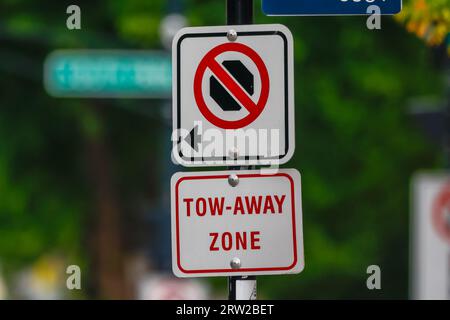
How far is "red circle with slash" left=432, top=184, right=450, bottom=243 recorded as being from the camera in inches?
431

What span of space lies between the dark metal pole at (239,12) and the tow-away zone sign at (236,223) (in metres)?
0.56

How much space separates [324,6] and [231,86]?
574 millimetres

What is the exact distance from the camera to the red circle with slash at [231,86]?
5.64 metres

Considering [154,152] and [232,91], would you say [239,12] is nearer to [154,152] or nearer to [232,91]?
[232,91]

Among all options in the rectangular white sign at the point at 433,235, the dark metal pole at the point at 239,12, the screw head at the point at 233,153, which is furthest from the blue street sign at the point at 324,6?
the rectangular white sign at the point at 433,235

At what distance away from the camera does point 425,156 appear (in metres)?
21.1

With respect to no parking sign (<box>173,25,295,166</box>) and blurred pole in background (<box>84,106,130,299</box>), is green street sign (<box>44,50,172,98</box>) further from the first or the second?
no parking sign (<box>173,25,295,166</box>)

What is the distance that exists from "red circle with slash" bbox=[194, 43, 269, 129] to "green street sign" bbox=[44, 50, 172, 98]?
849cm

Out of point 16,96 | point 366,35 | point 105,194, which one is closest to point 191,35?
point 366,35

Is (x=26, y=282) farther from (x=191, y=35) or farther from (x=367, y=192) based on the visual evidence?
(x=191, y=35)

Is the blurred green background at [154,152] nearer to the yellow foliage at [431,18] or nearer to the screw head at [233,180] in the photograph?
the yellow foliage at [431,18]

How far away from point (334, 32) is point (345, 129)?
149 centimetres

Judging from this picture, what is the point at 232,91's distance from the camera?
5.66m

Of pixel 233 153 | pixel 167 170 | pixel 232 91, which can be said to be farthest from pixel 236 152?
pixel 167 170
